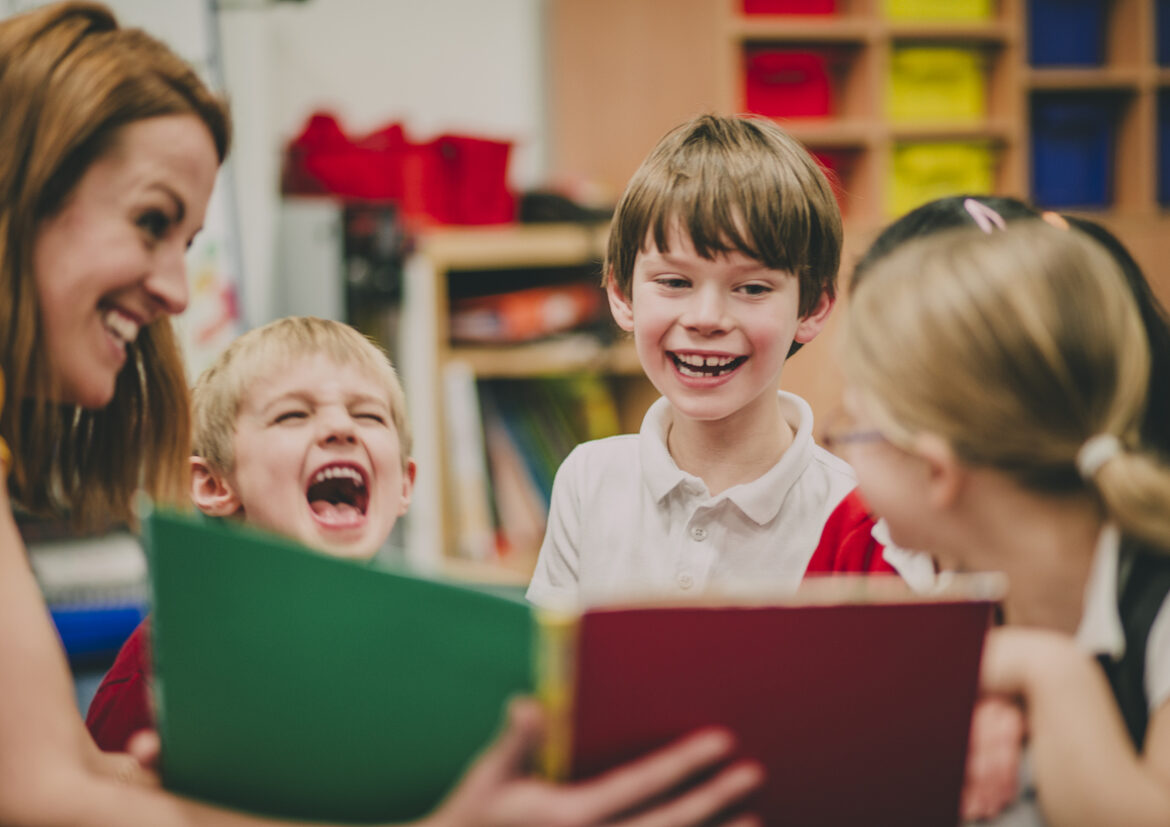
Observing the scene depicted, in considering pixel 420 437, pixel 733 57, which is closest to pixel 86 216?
pixel 420 437

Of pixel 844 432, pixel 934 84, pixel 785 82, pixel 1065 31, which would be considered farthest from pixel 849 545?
pixel 1065 31

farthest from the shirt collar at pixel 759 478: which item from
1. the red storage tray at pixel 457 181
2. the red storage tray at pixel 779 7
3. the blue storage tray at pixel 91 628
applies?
the red storage tray at pixel 779 7

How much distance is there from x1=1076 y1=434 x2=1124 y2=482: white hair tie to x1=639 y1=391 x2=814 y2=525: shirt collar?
363mm

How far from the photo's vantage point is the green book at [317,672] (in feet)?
2.09

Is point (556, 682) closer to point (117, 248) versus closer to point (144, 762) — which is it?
point (144, 762)

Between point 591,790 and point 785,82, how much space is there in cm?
254

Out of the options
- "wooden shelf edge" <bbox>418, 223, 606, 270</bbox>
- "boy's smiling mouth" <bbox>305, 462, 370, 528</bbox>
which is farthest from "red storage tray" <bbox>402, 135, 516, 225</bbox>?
"boy's smiling mouth" <bbox>305, 462, 370, 528</bbox>

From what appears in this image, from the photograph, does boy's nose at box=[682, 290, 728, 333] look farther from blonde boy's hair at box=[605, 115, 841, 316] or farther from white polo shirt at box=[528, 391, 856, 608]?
white polo shirt at box=[528, 391, 856, 608]

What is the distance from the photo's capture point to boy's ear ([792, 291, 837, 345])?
3.61 ft

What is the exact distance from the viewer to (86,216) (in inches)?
32.6

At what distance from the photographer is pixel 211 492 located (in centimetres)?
119

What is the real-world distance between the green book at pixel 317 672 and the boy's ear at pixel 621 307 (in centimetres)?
51

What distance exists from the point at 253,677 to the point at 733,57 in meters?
2.43

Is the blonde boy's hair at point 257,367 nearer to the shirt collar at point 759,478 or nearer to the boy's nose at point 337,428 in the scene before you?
the boy's nose at point 337,428
